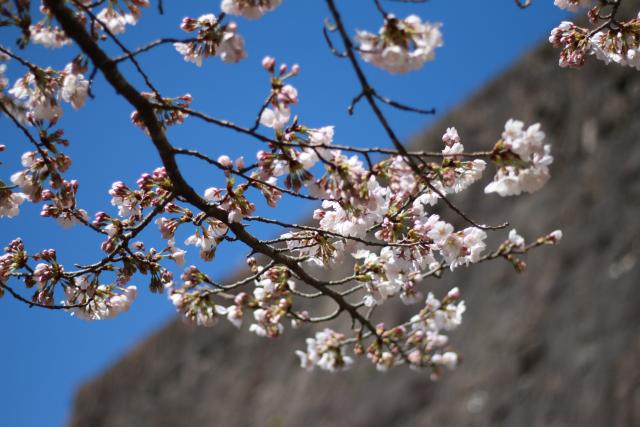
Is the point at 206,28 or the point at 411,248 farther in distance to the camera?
the point at 411,248

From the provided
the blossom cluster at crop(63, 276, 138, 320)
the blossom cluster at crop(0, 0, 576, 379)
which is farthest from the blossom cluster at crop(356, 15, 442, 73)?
the blossom cluster at crop(63, 276, 138, 320)

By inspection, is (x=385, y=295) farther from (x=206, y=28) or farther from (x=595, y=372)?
(x=595, y=372)

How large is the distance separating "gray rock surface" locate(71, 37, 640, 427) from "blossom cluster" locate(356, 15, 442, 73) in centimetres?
624

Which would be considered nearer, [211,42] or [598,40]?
[211,42]

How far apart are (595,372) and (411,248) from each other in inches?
242

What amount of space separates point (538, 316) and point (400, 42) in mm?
8204

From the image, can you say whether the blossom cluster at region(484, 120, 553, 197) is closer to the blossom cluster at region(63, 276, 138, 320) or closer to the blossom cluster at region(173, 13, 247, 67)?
the blossom cluster at region(173, 13, 247, 67)

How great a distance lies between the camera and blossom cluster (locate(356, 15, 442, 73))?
189 centimetres

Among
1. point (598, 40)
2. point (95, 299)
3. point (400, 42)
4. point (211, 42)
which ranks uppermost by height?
point (598, 40)

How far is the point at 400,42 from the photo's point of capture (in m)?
1.91

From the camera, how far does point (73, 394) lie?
67.5 feet

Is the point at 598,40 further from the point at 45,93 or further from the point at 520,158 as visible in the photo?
the point at 45,93

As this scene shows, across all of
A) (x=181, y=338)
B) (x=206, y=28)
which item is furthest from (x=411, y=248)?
(x=181, y=338)

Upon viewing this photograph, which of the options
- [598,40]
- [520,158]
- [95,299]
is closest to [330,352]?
[95,299]
